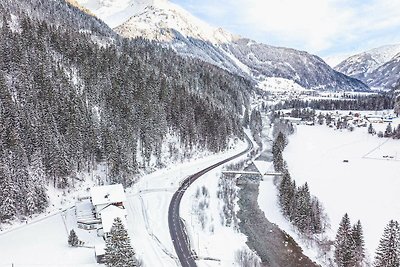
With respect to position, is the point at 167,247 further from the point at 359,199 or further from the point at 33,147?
the point at 359,199

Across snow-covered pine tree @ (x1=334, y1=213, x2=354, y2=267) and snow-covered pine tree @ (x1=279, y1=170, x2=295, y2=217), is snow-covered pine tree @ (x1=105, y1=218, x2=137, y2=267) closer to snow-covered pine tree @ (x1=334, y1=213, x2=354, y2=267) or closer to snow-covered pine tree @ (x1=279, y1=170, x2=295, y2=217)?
snow-covered pine tree @ (x1=334, y1=213, x2=354, y2=267)

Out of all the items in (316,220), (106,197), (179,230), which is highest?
(106,197)

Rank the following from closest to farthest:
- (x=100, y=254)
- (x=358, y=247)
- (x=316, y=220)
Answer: (x=100, y=254), (x=358, y=247), (x=316, y=220)

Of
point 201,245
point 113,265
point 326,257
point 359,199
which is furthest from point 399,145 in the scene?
point 113,265

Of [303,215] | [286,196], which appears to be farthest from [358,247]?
[286,196]

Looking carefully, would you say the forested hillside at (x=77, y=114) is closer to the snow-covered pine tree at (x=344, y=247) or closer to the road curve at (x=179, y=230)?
the road curve at (x=179, y=230)

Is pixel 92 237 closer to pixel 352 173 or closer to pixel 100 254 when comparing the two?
pixel 100 254

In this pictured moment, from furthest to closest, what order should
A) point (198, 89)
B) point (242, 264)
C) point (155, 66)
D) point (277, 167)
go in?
point (198, 89)
point (155, 66)
point (277, 167)
point (242, 264)
